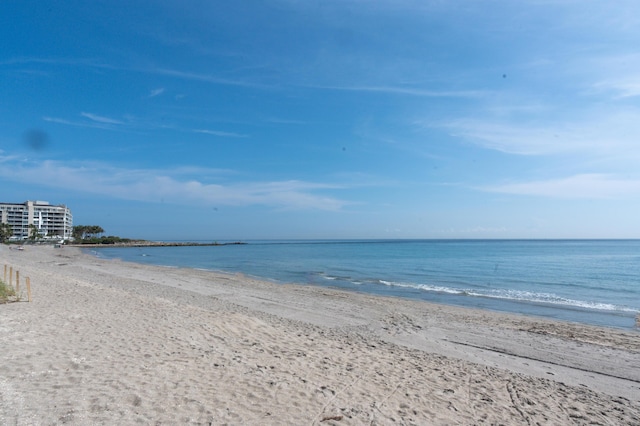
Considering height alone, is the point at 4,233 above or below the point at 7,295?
above

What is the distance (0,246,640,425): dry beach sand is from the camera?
5199 millimetres

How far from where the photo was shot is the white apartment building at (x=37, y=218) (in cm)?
12962

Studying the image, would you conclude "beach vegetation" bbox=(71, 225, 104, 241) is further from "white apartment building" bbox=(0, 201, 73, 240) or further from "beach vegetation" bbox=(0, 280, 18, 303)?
"beach vegetation" bbox=(0, 280, 18, 303)

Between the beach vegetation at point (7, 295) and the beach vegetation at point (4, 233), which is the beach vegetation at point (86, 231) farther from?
the beach vegetation at point (7, 295)

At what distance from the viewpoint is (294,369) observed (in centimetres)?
711

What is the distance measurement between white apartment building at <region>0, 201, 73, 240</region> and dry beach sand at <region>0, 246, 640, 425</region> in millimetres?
141560

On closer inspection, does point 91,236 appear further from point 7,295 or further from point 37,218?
point 7,295

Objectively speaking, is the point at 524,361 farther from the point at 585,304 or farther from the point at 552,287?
the point at 552,287

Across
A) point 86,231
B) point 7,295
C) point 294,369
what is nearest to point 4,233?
point 86,231

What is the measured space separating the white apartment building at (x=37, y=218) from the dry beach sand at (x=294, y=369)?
141560 millimetres

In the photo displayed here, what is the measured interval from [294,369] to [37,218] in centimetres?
16421

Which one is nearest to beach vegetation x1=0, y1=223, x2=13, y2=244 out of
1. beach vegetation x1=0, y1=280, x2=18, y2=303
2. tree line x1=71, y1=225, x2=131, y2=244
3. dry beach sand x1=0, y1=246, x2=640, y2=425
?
tree line x1=71, y1=225, x2=131, y2=244

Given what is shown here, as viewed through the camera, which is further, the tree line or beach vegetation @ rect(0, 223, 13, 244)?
the tree line

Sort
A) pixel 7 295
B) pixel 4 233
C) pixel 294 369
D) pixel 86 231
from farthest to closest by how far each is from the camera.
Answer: pixel 86 231
pixel 4 233
pixel 7 295
pixel 294 369
